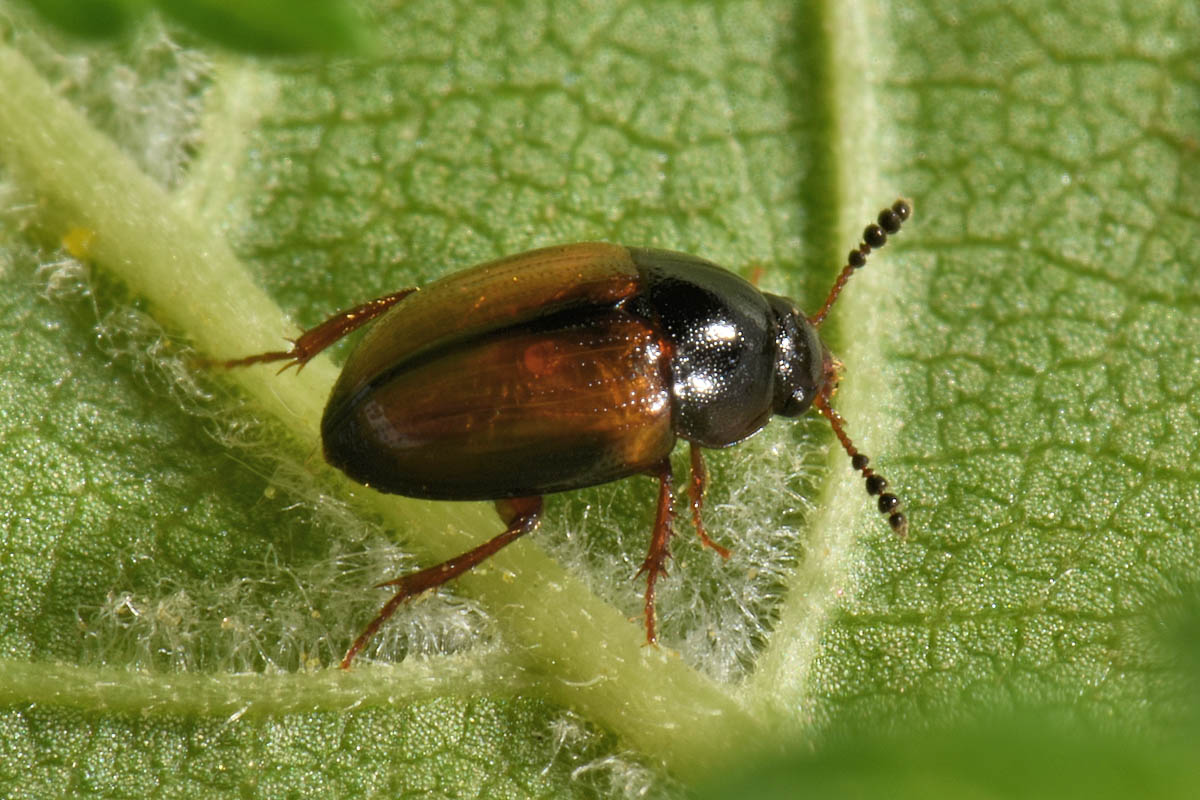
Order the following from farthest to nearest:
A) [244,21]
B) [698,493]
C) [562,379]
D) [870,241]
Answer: [870,241] < [698,493] < [562,379] < [244,21]

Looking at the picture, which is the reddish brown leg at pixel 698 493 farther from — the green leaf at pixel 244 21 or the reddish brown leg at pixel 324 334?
the green leaf at pixel 244 21

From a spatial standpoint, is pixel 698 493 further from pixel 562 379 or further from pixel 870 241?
pixel 870 241

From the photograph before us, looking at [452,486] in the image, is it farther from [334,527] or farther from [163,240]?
[163,240]

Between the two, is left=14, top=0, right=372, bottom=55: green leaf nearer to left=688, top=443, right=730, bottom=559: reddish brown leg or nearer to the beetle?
the beetle

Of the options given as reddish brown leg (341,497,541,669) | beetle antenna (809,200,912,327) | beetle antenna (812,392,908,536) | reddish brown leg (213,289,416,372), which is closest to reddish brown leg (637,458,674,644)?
reddish brown leg (341,497,541,669)

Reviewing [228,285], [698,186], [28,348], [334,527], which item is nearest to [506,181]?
[698,186]

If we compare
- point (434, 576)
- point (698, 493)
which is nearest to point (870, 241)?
point (698, 493)
